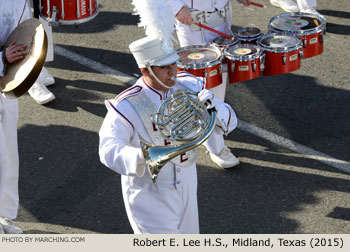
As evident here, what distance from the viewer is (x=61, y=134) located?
7.08 meters

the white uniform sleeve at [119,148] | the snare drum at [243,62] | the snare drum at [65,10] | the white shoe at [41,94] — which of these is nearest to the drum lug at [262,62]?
the snare drum at [243,62]

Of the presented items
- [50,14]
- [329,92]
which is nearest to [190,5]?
[50,14]

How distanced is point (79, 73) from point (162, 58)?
3639 mm

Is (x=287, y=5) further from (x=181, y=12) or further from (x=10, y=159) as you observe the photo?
(x=10, y=159)

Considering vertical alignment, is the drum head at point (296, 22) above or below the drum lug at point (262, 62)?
above

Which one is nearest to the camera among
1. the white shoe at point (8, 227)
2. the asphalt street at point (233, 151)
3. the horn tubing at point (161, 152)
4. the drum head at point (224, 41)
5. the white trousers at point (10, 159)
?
the horn tubing at point (161, 152)

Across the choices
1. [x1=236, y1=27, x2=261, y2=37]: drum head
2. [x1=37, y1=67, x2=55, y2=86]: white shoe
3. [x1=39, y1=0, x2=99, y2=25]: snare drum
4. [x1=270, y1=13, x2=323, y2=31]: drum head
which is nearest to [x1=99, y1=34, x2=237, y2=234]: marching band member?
[x1=236, y1=27, x2=261, y2=37]: drum head

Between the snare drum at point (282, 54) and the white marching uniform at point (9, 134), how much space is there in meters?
2.03

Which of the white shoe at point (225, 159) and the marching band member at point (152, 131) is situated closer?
the marching band member at point (152, 131)

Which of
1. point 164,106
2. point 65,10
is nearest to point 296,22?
point 65,10

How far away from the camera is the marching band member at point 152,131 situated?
15.1 ft

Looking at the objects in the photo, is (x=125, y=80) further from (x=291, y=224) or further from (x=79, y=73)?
(x=291, y=224)

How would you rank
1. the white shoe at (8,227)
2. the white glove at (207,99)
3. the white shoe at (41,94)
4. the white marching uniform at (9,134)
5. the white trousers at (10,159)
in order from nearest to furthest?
1. the white glove at (207,99)
2. the white marching uniform at (9,134)
3. the white trousers at (10,159)
4. the white shoe at (8,227)
5. the white shoe at (41,94)

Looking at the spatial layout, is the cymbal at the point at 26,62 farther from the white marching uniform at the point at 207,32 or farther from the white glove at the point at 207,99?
the white glove at the point at 207,99
